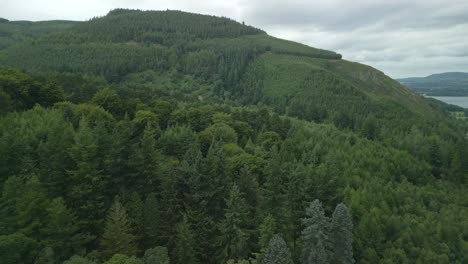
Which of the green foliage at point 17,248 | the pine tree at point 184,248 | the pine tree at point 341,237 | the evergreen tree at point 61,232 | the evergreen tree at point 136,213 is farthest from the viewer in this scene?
the pine tree at point 341,237

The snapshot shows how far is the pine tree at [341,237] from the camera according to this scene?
132 feet

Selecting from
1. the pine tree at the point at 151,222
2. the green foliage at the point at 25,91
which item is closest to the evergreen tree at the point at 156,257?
the pine tree at the point at 151,222

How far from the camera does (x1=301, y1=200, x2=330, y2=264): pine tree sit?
37.4 meters

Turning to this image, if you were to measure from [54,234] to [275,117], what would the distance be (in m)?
57.5

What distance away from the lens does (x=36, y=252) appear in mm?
31078

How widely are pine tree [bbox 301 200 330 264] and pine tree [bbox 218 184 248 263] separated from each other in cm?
637

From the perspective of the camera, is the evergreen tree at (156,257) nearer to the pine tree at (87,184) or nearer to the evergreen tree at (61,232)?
the evergreen tree at (61,232)

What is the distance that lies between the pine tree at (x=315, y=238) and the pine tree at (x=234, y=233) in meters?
6.37

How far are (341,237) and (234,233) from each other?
463 inches

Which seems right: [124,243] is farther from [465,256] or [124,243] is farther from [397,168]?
[397,168]

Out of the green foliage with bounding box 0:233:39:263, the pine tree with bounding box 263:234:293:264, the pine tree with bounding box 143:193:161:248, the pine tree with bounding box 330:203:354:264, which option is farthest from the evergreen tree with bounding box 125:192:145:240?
the pine tree with bounding box 330:203:354:264

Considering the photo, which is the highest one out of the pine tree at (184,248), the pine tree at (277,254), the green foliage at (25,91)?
the green foliage at (25,91)

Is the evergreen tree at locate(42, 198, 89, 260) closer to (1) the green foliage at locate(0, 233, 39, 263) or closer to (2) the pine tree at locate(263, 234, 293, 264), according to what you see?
(1) the green foliage at locate(0, 233, 39, 263)

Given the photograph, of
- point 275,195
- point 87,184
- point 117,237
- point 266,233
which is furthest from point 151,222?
point 275,195
